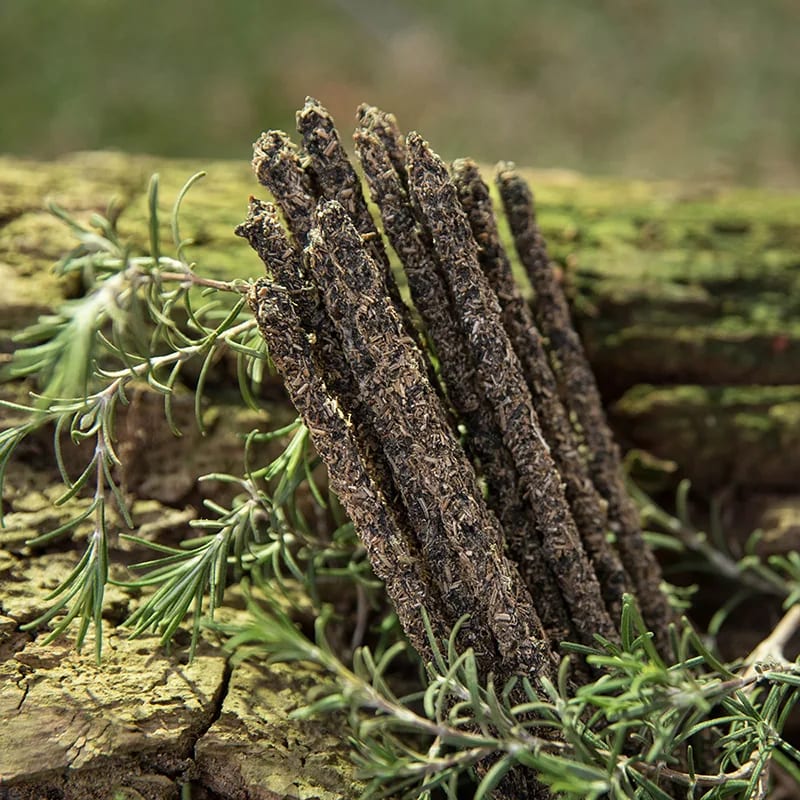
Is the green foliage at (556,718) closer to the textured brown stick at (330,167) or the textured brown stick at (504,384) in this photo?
the textured brown stick at (504,384)

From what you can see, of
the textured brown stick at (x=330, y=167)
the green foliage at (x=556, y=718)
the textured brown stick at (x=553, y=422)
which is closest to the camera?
the green foliage at (x=556, y=718)

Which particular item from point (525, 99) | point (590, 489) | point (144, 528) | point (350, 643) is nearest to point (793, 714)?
point (590, 489)

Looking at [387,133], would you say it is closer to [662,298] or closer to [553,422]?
[553,422]

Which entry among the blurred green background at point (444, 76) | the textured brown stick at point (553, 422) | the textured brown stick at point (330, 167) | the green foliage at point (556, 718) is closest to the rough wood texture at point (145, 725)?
the green foliage at point (556, 718)

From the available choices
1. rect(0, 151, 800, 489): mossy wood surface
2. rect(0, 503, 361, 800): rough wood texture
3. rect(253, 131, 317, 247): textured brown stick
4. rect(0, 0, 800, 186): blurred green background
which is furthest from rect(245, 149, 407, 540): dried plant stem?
rect(0, 0, 800, 186): blurred green background

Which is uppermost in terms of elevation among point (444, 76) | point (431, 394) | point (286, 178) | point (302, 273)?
point (444, 76)

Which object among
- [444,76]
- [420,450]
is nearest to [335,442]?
[420,450]
